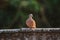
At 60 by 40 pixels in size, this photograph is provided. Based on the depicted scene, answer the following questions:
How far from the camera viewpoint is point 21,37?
349cm

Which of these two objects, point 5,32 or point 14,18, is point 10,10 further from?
point 5,32

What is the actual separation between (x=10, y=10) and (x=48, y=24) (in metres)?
1.24

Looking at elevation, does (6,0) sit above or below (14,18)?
above

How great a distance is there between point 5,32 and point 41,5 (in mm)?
4276

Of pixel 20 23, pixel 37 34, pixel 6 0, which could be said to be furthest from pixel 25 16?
pixel 37 34

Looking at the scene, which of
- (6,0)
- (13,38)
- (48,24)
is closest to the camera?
(13,38)

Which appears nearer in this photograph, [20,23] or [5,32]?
[5,32]

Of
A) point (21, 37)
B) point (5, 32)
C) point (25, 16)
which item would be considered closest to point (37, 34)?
point (21, 37)

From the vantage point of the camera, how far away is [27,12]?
7.52 m

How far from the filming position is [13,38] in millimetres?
3480

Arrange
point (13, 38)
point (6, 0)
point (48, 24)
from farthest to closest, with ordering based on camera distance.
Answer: point (48, 24)
point (6, 0)
point (13, 38)

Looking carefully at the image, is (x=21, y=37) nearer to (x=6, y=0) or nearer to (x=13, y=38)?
(x=13, y=38)

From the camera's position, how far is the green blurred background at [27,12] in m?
7.20

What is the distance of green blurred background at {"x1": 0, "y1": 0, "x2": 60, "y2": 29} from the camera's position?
7.20 metres
